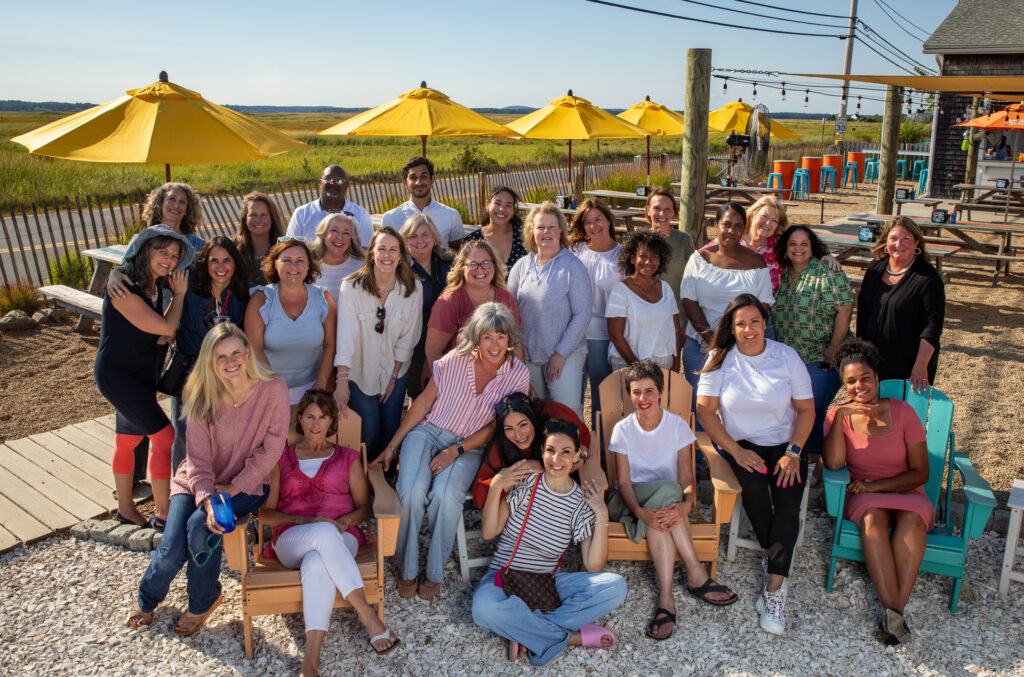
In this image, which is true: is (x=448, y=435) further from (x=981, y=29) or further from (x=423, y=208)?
(x=981, y=29)

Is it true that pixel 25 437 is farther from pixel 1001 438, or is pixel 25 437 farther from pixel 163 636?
pixel 1001 438

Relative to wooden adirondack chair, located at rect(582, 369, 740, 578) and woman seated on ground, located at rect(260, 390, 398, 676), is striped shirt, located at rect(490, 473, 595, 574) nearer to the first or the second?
wooden adirondack chair, located at rect(582, 369, 740, 578)

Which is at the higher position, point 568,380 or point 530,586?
point 568,380

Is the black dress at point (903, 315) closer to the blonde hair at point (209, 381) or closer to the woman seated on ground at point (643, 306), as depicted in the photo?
the woman seated on ground at point (643, 306)

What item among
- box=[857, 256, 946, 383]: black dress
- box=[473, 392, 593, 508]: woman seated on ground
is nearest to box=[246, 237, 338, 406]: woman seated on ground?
box=[473, 392, 593, 508]: woman seated on ground

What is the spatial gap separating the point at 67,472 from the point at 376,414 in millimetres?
2186

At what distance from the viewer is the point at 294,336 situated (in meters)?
4.29

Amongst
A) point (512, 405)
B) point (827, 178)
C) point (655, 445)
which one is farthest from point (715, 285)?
point (827, 178)

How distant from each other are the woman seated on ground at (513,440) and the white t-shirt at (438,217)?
2326mm

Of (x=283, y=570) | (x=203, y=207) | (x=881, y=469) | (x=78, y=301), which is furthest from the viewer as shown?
(x=203, y=207)

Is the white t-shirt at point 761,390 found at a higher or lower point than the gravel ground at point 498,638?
higher

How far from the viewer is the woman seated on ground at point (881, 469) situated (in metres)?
3.68

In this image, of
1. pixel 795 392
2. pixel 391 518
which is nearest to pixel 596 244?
pixel 795 392

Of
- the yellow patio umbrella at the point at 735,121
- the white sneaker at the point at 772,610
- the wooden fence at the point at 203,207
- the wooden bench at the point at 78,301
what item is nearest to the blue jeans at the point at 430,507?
the white sneaker at the point at 772,610
